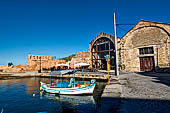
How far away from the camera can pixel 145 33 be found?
2209cm

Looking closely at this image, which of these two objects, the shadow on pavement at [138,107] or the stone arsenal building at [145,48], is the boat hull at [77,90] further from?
the stone arsenal building at [145,48]

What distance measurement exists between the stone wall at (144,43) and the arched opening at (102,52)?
5.22m

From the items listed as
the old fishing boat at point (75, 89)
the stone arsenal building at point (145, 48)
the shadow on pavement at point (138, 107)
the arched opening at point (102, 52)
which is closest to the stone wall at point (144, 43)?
→ the stone arsenal building at point (145, 48)

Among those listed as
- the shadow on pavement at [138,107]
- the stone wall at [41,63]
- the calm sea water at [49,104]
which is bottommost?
the calm sea water at [49,104]

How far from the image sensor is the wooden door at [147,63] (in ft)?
71.3

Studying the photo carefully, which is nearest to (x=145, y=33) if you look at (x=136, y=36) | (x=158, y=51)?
(x=136, y=36)

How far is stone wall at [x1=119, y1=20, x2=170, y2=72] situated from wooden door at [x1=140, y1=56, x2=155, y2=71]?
761 mm

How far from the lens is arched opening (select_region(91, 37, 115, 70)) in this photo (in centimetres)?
3025

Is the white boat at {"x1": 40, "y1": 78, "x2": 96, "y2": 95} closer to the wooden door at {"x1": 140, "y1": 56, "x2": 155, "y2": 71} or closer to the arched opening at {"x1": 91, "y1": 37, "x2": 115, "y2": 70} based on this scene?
the wooden door at {"x1": 140, "y1": 56, "x2": 155, "y2": 71}

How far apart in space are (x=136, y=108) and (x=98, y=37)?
94.8 feet

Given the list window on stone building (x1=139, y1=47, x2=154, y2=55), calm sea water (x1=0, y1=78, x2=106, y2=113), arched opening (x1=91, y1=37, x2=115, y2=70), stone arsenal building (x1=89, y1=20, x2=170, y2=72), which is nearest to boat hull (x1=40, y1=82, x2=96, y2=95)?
calm sea water (x1=0, y1=78, x2=106, y2=113)

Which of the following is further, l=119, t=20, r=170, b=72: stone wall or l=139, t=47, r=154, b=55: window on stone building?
l=139, t=47, r=154, b=55: window on stone building

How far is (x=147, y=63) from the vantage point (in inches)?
876

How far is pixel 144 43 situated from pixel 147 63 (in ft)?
13.6
